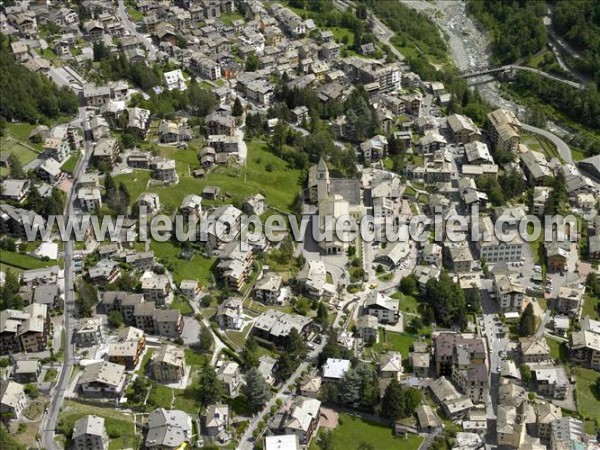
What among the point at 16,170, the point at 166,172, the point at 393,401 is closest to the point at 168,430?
the point at 393,401

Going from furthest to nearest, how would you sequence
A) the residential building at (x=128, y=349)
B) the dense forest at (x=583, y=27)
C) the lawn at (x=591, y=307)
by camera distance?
1. the dense forest at (x=583, y=27)
2. the lawn at (x=591, y=307)
3. the residential building at (x=128, y=349)

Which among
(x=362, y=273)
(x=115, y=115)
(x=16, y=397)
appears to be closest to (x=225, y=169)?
(x=115, y=115)

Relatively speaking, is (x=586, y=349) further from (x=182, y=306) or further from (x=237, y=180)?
(x=237, y=180)

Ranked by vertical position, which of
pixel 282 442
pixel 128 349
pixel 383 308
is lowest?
pixel 128 349

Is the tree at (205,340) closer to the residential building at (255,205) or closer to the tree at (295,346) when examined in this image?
the tree at (295,346)

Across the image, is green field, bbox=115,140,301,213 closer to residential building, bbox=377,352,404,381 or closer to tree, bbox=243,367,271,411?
residential building, bbox=377,352,404,381

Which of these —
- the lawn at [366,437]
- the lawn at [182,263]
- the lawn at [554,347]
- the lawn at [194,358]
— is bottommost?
the lawn at [194,358]

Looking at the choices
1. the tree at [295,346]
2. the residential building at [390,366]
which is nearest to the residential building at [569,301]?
the residential building at [390,366]
